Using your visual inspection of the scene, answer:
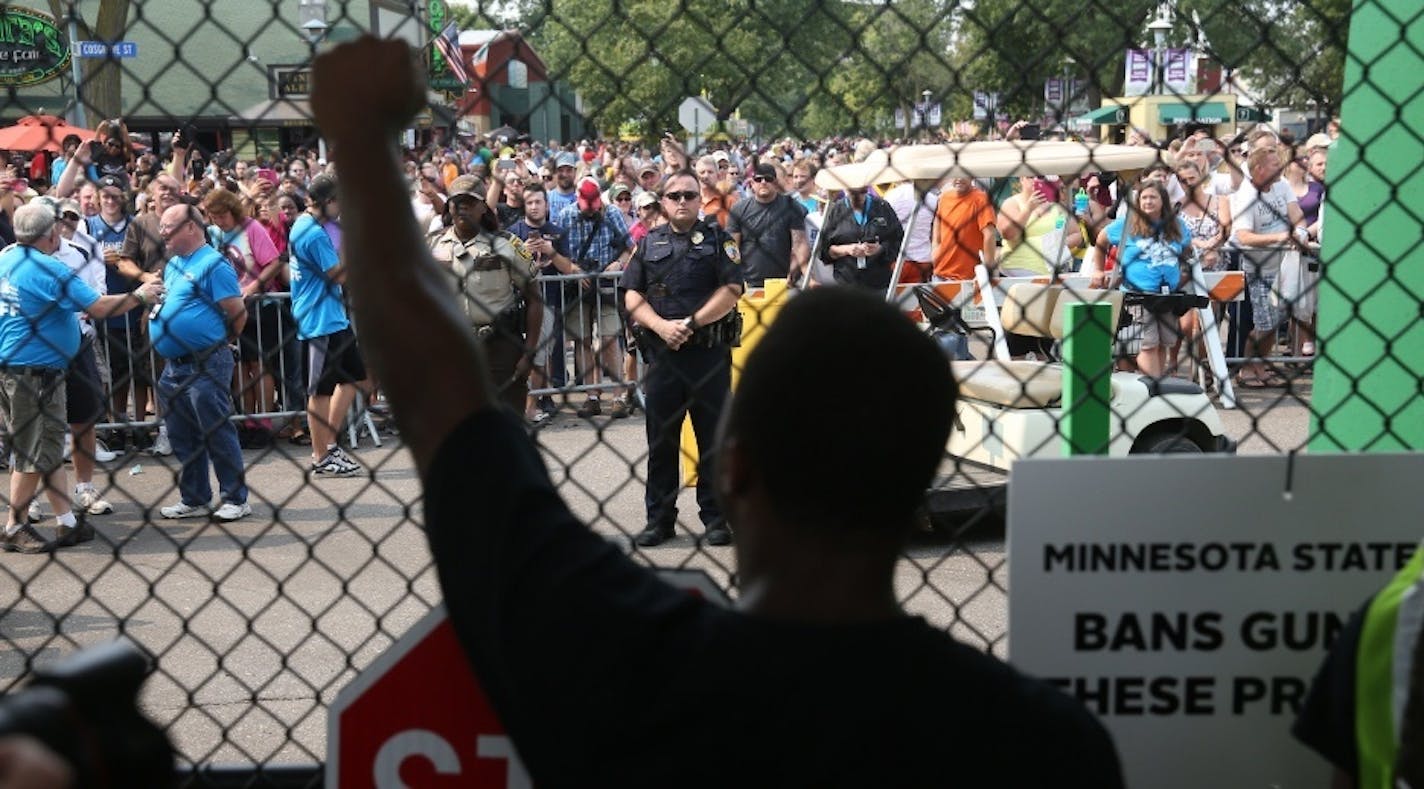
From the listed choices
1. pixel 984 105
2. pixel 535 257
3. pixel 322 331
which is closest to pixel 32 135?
pixel 322 331

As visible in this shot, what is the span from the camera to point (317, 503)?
9.04 m

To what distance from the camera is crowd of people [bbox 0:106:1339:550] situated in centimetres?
646

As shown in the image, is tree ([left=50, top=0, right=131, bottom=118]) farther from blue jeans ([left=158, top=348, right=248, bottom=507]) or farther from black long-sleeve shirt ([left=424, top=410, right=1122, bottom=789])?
blue jeans ([left=158, top=348, right=248, bottom=507])

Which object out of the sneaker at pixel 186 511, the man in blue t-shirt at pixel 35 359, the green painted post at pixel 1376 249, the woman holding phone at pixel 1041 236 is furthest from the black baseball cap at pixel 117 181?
the woman holding phone at pixel 1041 236

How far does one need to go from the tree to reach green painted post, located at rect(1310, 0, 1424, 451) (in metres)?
2.17

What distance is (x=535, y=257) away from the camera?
10.5 meters

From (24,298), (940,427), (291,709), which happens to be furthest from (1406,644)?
(24,298)

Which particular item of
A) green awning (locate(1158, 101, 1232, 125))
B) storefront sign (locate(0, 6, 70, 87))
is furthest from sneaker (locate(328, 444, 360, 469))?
storefront sign (locate(0, 6, 70, 87))

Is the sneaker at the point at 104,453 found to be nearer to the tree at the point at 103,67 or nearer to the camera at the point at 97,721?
the tree at the point at 103,67

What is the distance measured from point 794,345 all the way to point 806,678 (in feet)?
1.11

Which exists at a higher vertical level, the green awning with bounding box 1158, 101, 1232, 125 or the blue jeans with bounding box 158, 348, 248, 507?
the green awning with bounding box 1158, 101, 1232, 125

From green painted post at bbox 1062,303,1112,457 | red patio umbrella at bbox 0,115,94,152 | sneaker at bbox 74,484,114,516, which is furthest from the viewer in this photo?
sneaker at bbox 74,484,114,516

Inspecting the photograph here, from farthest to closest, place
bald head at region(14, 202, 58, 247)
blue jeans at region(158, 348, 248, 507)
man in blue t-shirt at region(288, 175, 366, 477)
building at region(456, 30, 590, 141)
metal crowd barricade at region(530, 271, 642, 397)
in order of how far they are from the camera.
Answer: metal crowd barricade at region(530, 271, 642, 397) → man in blue t-shirt at region(288, 175, 366, 477) → blue jeans at region(158, 348, 248, 507) → bald head at region(14, 202, 58, 247) → building at region(456, 30, 590, 141)

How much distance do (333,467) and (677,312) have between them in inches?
122
